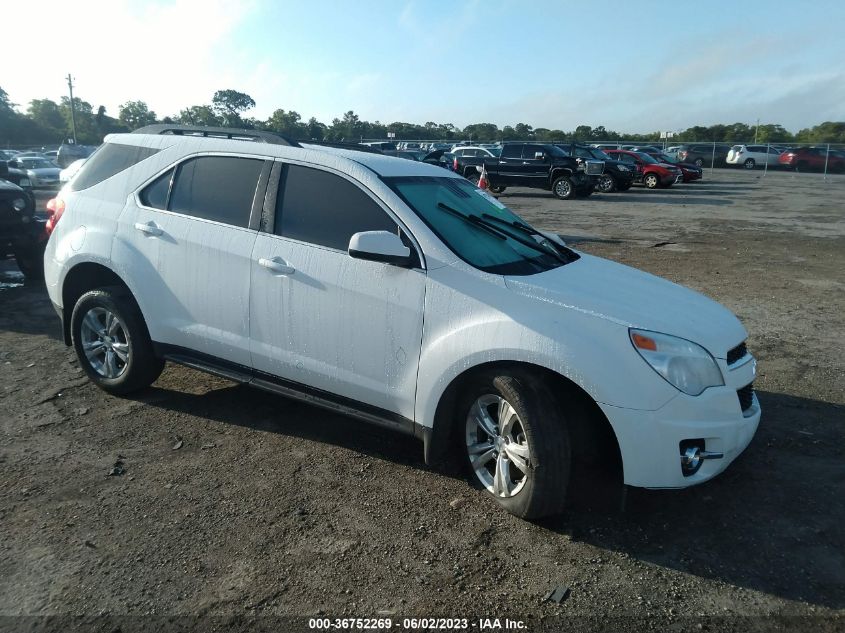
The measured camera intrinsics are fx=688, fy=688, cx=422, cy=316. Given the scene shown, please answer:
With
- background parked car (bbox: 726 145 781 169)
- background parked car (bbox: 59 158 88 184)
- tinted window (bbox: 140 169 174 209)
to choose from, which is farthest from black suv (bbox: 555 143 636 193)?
background parked car (bbox: 726 145 781 169)

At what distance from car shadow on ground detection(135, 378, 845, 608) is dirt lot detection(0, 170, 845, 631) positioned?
1 cm

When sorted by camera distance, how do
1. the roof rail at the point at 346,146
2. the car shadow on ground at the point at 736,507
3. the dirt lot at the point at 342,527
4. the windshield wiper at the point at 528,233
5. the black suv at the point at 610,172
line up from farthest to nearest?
the black suv at the point at 610,172
the roof rail at the point at 346,146
the windshield wiper at the point at 528,233
the car shadow on ground at the point at 736,507
the dirt lot at the point at 342,527

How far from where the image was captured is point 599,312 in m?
3.35

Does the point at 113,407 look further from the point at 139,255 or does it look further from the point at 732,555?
the point at 732,555

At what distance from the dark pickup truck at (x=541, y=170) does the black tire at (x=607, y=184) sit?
125 cm

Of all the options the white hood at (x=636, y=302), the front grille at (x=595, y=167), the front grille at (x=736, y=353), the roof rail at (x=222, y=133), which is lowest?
the front grille at (x=736, y=353)

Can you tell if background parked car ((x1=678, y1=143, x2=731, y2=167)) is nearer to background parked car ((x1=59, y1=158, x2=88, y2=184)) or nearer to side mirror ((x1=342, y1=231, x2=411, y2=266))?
background parked car ((x1=59, y1=158, x2=88, y2=184))

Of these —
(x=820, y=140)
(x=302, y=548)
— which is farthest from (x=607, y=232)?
(x=820, y=140)

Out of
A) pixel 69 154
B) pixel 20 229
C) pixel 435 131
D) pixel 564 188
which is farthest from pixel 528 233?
pixel 435 131

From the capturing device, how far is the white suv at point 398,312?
10.8 ft

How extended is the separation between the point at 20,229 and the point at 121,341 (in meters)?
4.86

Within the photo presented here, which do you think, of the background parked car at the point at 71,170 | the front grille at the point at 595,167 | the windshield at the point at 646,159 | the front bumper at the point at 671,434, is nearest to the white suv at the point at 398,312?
the front bumper at the point at 671,434

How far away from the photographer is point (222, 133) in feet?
16.0

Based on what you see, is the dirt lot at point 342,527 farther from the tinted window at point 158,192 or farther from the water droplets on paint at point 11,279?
the water droplets on paint at point 11,279
